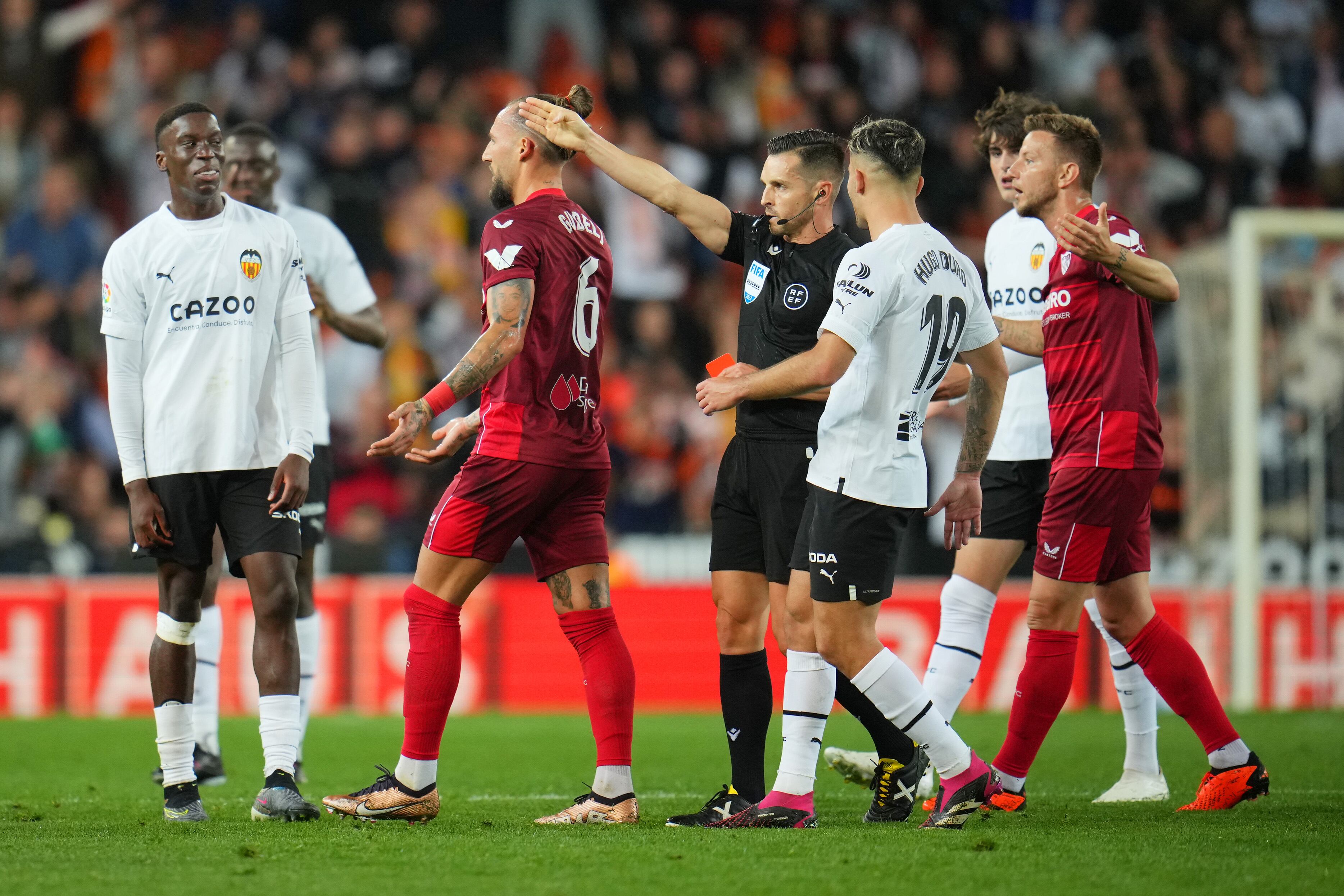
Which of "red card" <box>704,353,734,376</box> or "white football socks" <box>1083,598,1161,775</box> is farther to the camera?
"white football socks" <box>1083,598,1161,775</box>

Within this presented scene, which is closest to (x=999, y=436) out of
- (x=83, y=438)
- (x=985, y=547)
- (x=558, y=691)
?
(x=985, y=547)

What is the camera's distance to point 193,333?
550cm

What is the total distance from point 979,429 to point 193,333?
284 cm

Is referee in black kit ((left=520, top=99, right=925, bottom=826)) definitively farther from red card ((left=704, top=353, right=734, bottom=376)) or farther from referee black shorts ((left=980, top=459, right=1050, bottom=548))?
referee black shorts ((left=980, top=459, right=1050, bottom=548))

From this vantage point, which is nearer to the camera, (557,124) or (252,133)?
(557,124)

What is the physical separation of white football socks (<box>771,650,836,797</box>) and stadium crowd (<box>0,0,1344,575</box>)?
6695 mm

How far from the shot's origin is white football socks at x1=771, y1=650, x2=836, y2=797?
5.27 meters

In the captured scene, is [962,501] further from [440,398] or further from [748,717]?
[440,398]

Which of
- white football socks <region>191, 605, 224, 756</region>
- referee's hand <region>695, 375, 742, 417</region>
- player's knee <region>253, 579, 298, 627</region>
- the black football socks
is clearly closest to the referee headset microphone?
referee's hand <region>695, 375, 742, 417</region>

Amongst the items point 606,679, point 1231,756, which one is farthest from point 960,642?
point 606,679

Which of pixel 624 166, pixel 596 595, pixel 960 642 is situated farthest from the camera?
pixel 960 642

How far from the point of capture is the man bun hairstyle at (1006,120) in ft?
21.4

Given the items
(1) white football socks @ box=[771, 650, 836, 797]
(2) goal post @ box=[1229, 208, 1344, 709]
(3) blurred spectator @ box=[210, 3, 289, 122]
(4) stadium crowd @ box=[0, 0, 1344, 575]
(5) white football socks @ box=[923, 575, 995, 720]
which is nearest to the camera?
(1) white football socks @ box=[771, 650, 836, 797]

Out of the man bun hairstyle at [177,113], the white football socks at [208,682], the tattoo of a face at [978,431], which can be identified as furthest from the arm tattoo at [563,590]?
the white football socks at [208,682]
